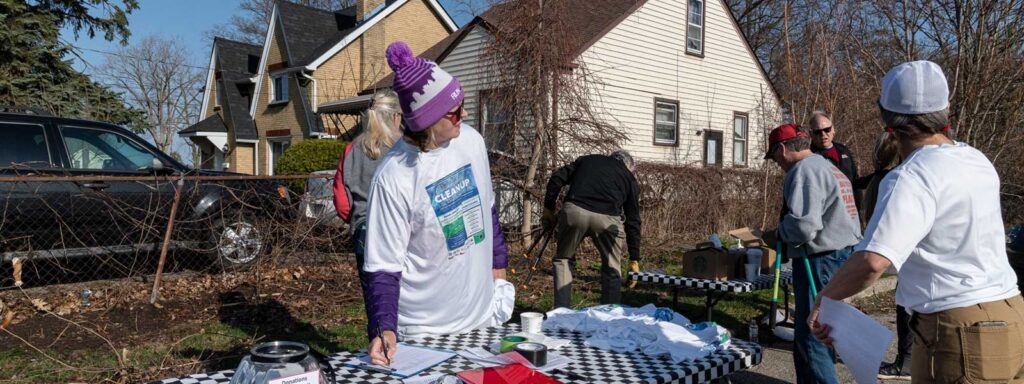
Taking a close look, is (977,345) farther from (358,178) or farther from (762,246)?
(762,246)

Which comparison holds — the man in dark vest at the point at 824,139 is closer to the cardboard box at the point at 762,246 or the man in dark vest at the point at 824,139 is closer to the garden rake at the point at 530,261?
the cardboard box at the point at 762,246

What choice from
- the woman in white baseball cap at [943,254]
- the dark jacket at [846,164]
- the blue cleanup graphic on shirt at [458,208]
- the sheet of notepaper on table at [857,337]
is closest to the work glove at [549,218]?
the dark jacket at [846,164]

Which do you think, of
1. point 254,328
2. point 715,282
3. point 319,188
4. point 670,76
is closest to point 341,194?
point 254,328

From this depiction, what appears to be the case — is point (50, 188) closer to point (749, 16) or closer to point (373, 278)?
point (373, 278)

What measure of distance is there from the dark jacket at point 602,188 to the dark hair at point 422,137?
393 centimetres

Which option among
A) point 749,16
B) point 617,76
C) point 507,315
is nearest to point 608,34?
point 617,76

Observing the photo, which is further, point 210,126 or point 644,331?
point 210,126

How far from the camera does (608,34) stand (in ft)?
52.1

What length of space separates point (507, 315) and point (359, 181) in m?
1.84

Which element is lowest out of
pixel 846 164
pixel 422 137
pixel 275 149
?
pixel 422 137

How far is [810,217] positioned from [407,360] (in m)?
2.72

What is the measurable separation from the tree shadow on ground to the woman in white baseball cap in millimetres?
4031

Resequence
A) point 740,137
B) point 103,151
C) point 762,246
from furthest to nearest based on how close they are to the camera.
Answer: point 740,137
point 103,151
point 762,246

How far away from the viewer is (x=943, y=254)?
2.20 meters
